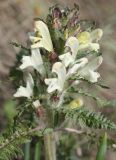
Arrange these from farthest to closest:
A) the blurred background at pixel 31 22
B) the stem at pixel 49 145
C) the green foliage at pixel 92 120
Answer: the blurred background at pixel 31 22 < the stem at pixel 49 145 < the green foliage at pixel 92 120

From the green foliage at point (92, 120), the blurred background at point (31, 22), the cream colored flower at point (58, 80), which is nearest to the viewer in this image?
the green foliage at point (92, 120)

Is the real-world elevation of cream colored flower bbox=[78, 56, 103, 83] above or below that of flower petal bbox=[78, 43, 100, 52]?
below

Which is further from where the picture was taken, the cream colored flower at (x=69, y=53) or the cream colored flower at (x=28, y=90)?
the cream colored flower at (x=28, y=90)

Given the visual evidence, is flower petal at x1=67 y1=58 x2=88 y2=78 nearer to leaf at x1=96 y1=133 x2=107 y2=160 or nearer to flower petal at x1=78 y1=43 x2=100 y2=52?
flower petal at x1=78 y1=43 x2=100 y2=52

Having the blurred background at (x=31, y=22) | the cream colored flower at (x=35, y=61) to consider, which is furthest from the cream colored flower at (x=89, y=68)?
the blurred background at (x=31, y=22)

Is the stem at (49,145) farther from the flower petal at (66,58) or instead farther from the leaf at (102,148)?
the flower petal at (66,58)

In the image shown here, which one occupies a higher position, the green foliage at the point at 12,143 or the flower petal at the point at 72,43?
the flower petal at the point at 72,43

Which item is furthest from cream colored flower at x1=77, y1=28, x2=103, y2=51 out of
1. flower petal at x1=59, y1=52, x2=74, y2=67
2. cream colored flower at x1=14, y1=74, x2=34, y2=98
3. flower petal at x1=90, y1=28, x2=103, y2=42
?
cream colored flower at x1=14, y1=74, x2=34, y2=98

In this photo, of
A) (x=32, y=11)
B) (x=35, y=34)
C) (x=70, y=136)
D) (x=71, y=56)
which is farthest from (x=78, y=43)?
(x=32, y=11)

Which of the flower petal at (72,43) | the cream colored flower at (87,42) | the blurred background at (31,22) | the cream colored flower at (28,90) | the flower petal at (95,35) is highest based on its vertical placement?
the blurred background at (31,22)
